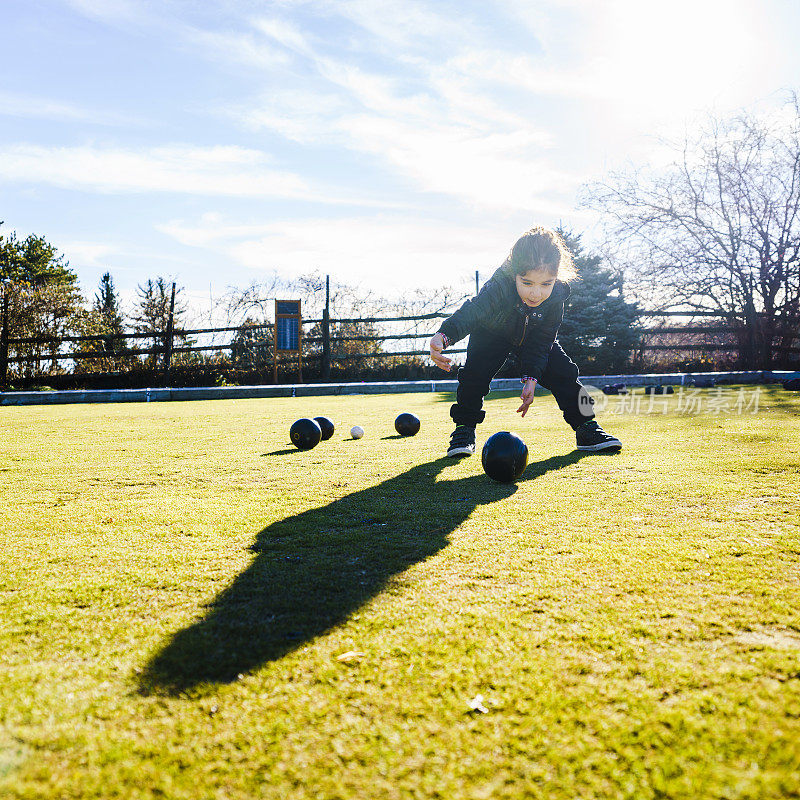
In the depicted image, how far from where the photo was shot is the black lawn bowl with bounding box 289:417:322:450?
602 cm

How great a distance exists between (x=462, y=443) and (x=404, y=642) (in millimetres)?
3890

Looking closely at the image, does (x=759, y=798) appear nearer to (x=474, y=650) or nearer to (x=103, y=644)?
(x=474, y=650)

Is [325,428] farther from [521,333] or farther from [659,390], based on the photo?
[659,390]

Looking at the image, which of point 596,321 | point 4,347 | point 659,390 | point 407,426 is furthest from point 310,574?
point 4,347

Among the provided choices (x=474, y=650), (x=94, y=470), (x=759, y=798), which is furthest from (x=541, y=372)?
(x=759, y=798)

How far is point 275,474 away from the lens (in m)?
4.54

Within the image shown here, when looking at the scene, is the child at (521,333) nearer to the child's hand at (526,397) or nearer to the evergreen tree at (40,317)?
the child's hand at (526,397)

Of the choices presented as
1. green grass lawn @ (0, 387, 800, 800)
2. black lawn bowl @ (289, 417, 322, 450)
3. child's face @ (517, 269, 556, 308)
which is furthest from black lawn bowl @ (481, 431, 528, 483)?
black lawn bowl @ (289, 417, 322, 450)

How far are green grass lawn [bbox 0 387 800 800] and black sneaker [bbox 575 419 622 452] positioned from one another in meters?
1.65

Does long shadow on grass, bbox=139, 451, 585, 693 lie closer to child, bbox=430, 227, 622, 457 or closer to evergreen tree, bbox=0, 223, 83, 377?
child, bbox=430, 227, 622, 457

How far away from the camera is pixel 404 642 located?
5.68 ft

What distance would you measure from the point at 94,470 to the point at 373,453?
2379 millimetres

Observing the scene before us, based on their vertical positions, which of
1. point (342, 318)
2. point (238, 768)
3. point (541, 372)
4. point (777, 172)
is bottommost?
point (238, 768)

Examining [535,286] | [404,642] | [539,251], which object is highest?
[539,251]
